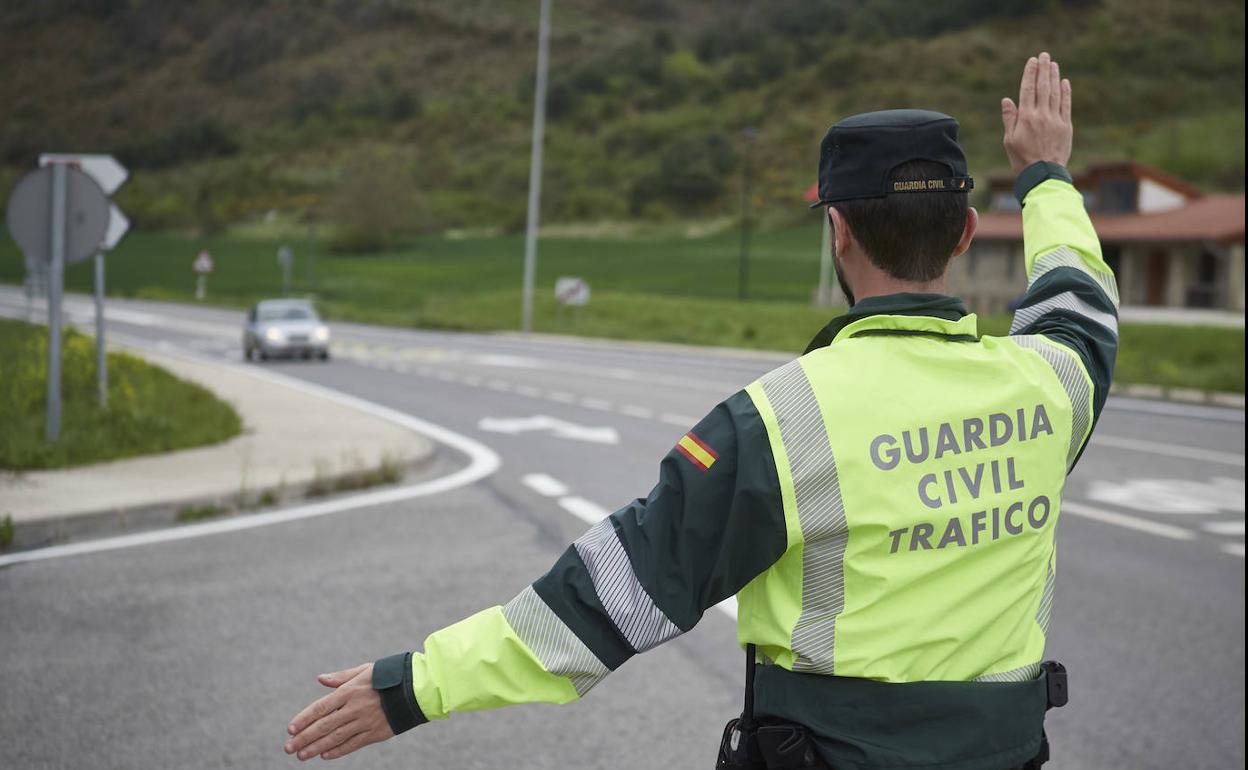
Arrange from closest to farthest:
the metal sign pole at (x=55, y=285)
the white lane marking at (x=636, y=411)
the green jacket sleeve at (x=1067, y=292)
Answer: the green jacket sleeve at (x=1067, y=292), the metal sign pole at (x=55, y=285), the white lane marking at (x=636, y=411)

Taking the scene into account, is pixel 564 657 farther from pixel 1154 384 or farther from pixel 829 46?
pixel 829 46

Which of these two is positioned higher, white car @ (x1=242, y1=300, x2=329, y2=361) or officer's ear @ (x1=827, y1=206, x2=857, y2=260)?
officer's ear @ (x1=827, y1=206, x2=857, y2=260)

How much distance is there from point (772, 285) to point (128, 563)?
62.3 metres

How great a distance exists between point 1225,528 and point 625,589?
8851 mm

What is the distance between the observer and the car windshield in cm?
2981

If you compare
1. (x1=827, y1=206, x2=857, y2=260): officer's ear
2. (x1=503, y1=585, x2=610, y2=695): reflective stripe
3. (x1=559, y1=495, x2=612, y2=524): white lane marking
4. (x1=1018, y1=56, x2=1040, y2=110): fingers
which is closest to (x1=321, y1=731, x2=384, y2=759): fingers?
(x1=503, y1=585, x2=610, y2=695): reflective stripe

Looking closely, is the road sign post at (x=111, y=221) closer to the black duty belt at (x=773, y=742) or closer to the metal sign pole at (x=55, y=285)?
the metal sign pole at (x=55, y=285)

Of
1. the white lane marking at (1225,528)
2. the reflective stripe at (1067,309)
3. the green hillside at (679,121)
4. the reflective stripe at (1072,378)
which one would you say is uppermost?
the green hillside at (679,121)

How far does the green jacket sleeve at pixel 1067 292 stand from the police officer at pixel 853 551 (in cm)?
16

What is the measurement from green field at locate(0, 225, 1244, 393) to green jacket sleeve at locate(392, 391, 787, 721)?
23.4 metres

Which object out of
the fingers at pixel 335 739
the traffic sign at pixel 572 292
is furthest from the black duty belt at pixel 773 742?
the traffic sign at pixel 572 292

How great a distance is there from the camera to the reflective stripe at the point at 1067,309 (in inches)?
99.6

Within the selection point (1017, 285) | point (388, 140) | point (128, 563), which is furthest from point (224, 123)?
point (128, 563)

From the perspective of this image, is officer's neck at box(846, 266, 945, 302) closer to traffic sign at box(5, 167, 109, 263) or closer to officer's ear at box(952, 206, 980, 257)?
officer's ear at box(952, 206, 980, 257)
